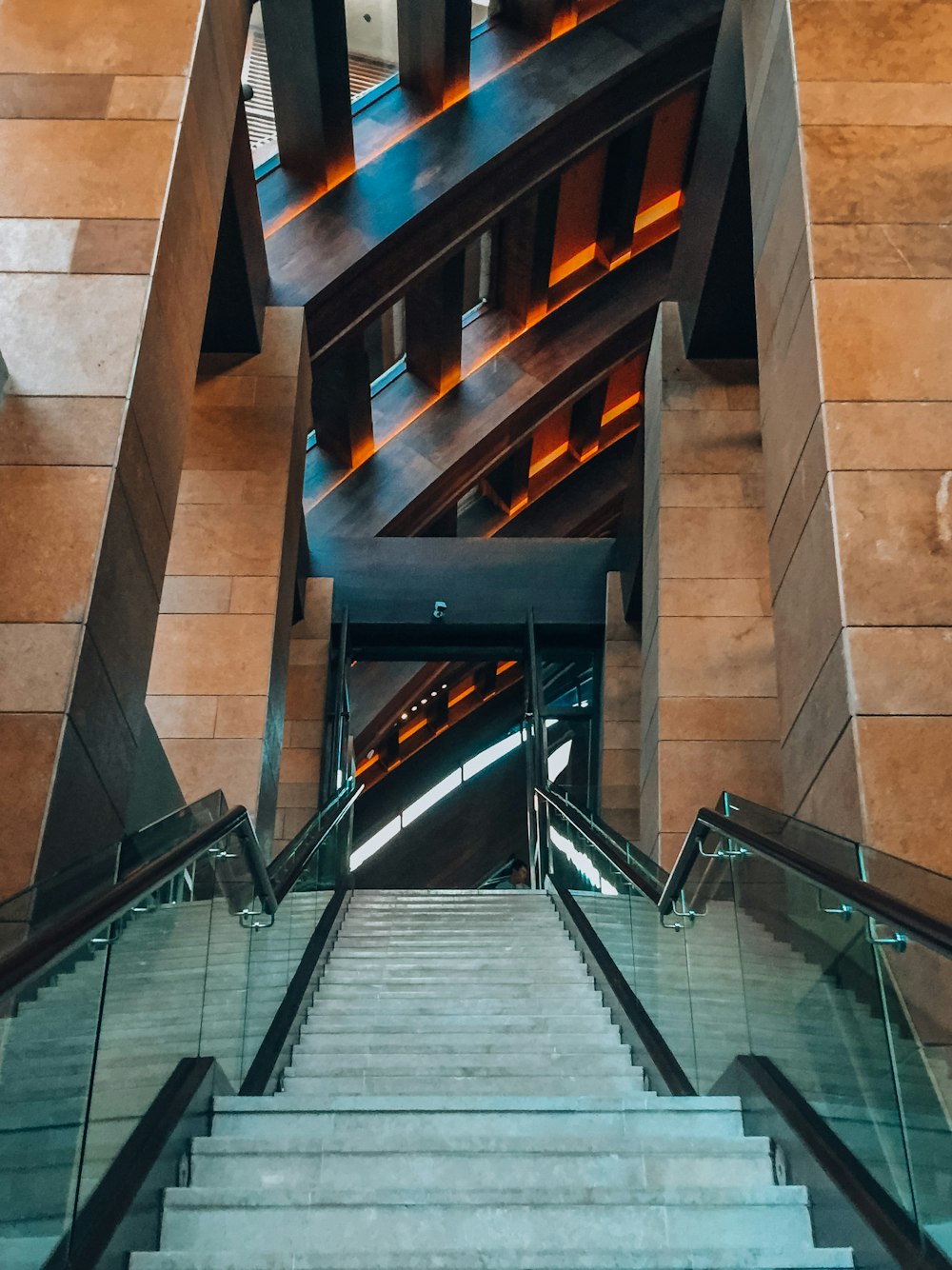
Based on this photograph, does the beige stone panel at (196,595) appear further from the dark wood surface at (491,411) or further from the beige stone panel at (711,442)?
the dark wood surface at (491,411)

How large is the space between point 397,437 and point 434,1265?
45.5ft

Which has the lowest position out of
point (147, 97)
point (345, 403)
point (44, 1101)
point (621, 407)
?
point (44, 1101)

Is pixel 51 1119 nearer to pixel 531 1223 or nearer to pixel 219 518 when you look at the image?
pixel 531 1223

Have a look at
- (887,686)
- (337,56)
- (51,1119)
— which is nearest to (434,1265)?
(51,1119)

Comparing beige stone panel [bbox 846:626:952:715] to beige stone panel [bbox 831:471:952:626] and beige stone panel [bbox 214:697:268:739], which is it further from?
beige stone panel [bbox 214:697:268:739]

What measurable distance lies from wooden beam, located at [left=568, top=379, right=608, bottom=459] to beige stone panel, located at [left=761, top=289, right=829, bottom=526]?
44.1 feet

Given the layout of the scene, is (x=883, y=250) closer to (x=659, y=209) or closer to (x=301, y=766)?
(x=301, y=766)

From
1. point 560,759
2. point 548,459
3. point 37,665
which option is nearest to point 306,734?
point 37,665

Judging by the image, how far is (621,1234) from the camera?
2939mm

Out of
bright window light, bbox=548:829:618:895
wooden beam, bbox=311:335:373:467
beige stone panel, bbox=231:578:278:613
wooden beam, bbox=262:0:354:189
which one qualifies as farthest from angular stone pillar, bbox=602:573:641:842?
wooden beam, bbox=262:0:354:189

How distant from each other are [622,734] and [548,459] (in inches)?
346

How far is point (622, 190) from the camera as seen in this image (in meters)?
15.8

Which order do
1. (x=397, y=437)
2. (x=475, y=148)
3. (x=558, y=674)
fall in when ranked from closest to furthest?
(x=475, y=148)
(x=397, y=437)
(x=558, y=674)

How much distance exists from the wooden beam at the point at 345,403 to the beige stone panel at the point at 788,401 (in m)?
8.11
